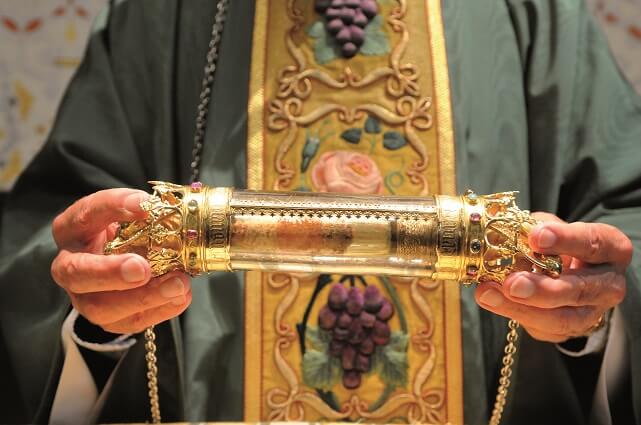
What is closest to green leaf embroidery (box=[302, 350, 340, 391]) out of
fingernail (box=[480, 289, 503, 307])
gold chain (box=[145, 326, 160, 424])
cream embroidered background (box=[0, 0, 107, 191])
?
gold chain (box=[145, 326, 160, 424])

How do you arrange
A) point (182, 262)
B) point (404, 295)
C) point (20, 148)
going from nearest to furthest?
1. point (182, 262)
2. point (404, 295)
3. point (20, 148)

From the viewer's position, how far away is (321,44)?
3.62 feet

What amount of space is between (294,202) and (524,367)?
0.46 meters

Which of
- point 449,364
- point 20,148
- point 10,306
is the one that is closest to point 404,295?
point 449,364

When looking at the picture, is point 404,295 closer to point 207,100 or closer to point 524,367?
point 524,367

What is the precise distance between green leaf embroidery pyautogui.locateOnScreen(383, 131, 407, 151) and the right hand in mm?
395

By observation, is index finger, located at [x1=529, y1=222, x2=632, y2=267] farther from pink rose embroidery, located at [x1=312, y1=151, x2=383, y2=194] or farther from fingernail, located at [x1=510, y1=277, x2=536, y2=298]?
pink rose embroidery, located at [x1=312, y1=151, x2=383, y2=194]

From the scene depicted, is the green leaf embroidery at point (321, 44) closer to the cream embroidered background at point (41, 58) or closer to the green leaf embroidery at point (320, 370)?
the green leaf embroidery at point (320, 370)

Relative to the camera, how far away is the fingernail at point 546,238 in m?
0.74

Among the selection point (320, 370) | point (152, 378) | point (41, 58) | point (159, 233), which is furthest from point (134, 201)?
point (41, 58)

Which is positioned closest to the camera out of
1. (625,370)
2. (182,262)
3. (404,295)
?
(182,262)

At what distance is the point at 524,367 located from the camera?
104 cm

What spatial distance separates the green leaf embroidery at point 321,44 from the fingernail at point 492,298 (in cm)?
46

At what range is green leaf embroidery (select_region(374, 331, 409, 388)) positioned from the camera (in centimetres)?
103
